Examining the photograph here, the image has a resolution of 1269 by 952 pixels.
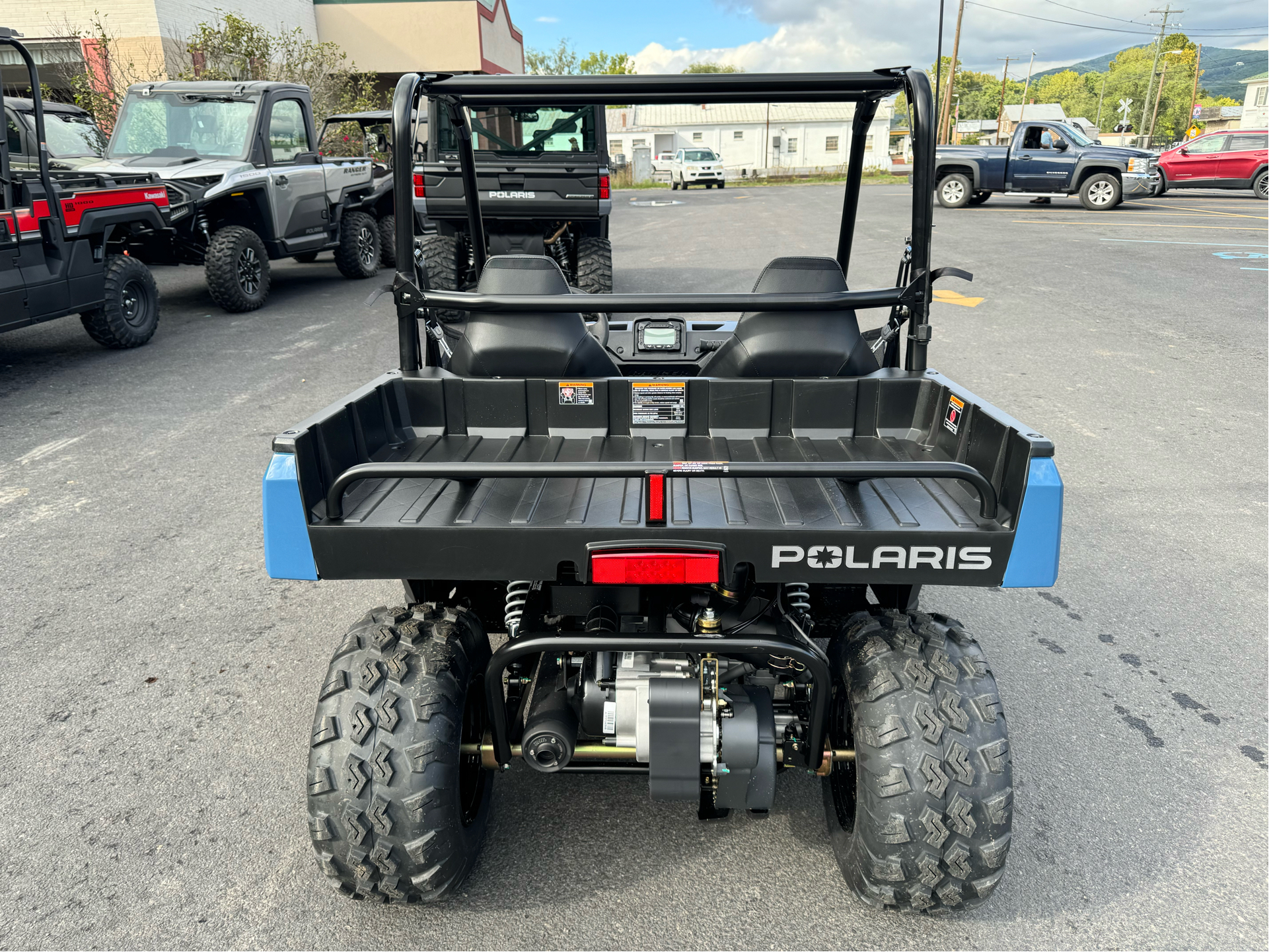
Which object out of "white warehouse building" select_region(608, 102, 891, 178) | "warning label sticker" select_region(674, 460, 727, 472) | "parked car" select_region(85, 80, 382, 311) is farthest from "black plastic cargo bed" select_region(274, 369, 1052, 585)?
"white warehouse building" select_region(608, 102, 891, 178)

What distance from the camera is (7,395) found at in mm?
7254

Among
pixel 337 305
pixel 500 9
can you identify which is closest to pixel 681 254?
pixel 337 305

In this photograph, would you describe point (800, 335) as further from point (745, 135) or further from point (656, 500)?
point (745, 135)

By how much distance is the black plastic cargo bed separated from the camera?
209 centimetres

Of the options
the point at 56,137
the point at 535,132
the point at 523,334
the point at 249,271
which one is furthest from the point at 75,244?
the point at 523,334

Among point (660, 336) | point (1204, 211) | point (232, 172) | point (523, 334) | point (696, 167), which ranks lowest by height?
point (1204, 211)

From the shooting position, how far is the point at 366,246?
12742mm

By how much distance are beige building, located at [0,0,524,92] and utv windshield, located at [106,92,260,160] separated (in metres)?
8.64

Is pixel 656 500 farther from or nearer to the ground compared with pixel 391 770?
farther from the ground

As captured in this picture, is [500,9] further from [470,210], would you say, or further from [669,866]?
[669,866]

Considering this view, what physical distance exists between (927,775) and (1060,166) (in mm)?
21600

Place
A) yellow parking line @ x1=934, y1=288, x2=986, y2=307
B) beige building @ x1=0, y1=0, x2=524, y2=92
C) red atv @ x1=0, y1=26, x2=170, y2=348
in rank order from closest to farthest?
red atv @ x1=0, y1=26, x2=170, y2=348
yellow parking line @ x1=934, y1=288, x2=986, y2=307
beige building @ x1=0, y1=0, x2=524, y2=92

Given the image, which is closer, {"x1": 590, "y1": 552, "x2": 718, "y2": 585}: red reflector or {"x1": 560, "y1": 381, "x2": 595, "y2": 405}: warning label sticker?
{"x1": 590, "y1": 552, "x2": 718, "y2": 585}: red reflector

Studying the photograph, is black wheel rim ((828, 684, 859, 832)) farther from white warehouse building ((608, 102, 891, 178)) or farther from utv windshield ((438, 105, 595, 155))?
white warehouse building ((608, 102, 891, 178))
